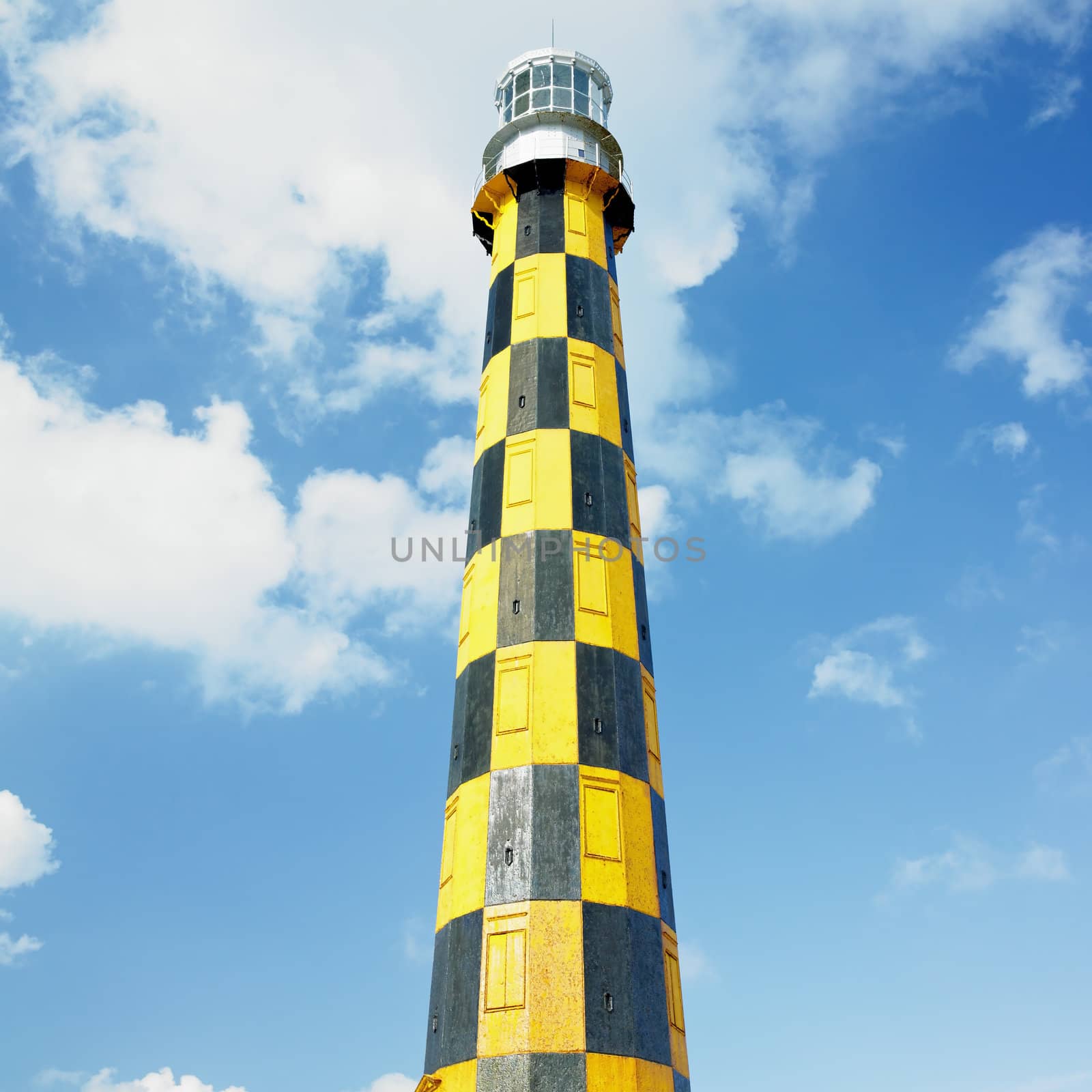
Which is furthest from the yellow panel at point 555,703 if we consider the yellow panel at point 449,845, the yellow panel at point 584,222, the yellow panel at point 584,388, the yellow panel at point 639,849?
the yellow panel at point 584,222

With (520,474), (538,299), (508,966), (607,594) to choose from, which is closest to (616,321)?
(538,299)

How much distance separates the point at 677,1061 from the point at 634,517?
13951 mm

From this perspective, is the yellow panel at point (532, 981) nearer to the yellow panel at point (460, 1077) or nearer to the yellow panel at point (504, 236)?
the yellow panel at point (460, 1077)

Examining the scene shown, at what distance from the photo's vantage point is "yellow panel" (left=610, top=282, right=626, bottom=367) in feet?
106

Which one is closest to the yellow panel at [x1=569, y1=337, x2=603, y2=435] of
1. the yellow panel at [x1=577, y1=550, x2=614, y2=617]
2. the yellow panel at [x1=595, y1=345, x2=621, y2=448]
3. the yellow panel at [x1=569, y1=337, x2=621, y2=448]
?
the yellow panel at [x1=569, y1=337, x2=621, y2=448]

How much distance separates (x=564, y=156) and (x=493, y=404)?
902 cm

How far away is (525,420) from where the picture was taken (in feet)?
96.5

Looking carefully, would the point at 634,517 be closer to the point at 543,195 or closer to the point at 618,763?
the point at 618,763

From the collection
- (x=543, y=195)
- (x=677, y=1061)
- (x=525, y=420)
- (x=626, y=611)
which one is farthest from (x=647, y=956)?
(x=543, y=195)

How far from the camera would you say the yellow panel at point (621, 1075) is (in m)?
20.8

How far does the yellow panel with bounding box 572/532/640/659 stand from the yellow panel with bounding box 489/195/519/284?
10566 mm

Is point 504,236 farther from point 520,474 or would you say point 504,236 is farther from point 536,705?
point 536,705

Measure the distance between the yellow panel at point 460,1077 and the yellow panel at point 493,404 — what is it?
15.8 metres

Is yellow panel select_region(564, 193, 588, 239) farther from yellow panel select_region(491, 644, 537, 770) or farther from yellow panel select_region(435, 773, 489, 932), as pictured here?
yellow panel select_region(435, 773, 489, 932)
